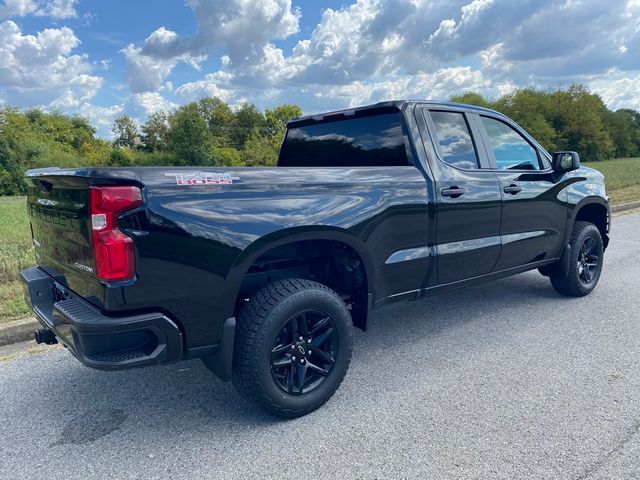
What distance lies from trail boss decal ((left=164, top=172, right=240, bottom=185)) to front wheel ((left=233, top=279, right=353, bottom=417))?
0.67 m

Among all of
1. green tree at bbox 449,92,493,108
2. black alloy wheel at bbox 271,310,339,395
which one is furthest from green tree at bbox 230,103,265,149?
black alloy wheel at bbox 271,310,339,395

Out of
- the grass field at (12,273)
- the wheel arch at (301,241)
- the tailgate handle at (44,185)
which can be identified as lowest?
the grass field at (12,273)

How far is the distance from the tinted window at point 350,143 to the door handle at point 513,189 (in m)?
1.12

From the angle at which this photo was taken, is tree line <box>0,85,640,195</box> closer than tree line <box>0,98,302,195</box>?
No

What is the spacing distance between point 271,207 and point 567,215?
3.34 m

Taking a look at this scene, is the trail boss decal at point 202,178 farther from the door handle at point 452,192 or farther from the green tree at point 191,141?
the green tree at point 191,141

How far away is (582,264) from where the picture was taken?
4.88m

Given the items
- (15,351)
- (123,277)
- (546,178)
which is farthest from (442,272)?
(15,351)

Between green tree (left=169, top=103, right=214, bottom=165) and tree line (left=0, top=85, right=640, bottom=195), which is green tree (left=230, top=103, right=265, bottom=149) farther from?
green tree (left=169, top=103, right=214, bottom=165)

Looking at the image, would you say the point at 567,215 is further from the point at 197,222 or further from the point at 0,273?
the point at 0,273

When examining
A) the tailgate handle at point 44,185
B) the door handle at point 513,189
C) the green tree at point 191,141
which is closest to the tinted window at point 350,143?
the door handle at point 513,189

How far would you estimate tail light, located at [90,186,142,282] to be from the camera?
2117 millimetres

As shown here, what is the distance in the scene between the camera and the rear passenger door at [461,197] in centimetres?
345

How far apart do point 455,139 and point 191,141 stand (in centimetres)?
6354
